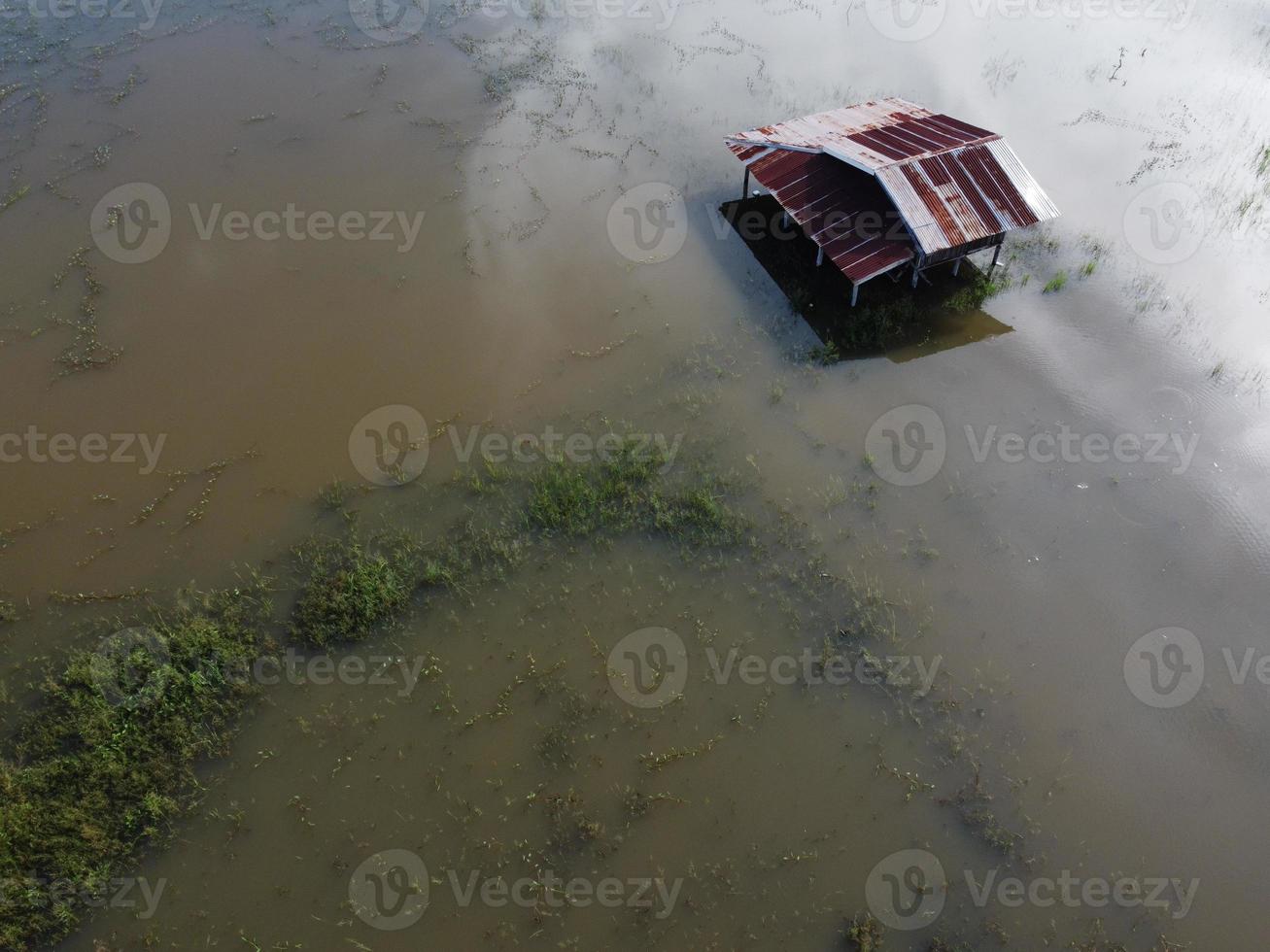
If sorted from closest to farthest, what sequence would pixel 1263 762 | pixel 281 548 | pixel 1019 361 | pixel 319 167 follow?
pixel 1263 762, pixel 281 548, pixel 1019 361, pixel 319 167

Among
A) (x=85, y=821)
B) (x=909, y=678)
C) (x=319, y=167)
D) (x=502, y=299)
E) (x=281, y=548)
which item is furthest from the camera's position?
(x=319, y=167)

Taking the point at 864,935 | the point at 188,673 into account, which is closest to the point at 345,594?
the point at 188,673

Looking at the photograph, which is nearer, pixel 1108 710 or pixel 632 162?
pixel 1108 710

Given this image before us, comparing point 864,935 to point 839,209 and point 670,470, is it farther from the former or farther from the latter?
point 839,209

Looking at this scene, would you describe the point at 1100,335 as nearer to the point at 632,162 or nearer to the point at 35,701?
the point at 632,162

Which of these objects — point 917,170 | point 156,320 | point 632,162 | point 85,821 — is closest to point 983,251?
point 917,170

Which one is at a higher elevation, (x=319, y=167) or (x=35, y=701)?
(x=319, y=167)

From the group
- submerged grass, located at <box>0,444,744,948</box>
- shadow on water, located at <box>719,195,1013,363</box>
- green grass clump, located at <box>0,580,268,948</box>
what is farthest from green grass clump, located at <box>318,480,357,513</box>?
shadow on water, located at <box>719,195,1013,363</box>
